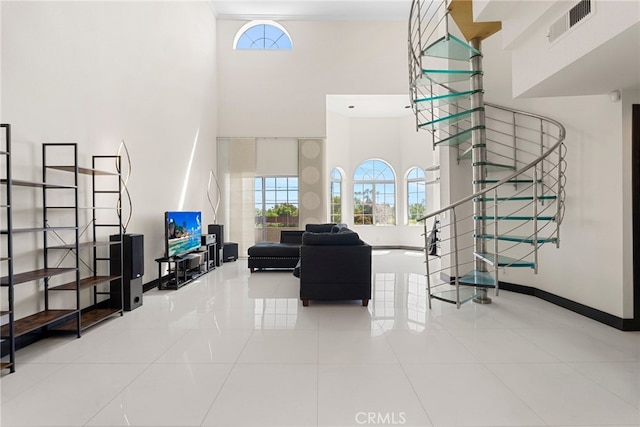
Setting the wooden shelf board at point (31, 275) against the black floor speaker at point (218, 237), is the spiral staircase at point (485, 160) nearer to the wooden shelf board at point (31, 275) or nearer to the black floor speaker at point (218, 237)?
the wooden shelf board at point (31, 275)

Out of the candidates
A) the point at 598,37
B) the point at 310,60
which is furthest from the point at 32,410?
the point at 310,60

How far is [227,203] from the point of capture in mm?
8523

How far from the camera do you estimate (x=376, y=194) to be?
1081cm

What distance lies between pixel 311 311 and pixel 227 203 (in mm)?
5294

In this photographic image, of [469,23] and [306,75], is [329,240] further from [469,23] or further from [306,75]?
[306,75]

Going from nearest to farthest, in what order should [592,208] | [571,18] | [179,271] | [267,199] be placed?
[571,18] → [592,208] → [179,271] → [267,199]

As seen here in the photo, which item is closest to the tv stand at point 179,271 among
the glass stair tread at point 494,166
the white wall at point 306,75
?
the white wall at point 306,75

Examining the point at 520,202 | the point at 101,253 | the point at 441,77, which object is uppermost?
the point at 441,77

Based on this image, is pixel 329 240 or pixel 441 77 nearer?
pixel 329 240

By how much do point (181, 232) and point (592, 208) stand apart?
18.4 ft

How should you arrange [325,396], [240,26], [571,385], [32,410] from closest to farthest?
1. [32,410]
2. [325,396]
3. [571,385]
4. [240,26]

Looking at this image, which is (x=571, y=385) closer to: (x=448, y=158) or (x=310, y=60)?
(x=448, y=158)

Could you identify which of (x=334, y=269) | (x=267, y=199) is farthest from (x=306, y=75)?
(x=334, y=269)

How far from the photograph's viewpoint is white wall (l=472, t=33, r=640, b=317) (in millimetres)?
3359
